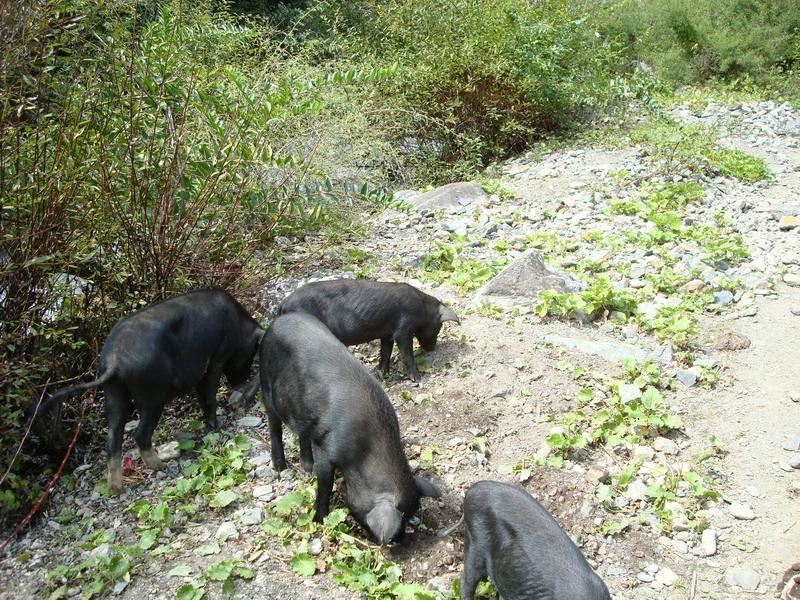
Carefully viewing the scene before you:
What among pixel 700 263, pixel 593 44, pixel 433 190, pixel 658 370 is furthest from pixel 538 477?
pixel 593 44

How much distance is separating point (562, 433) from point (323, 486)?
164 cm

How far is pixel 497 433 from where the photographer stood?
18.1 feet

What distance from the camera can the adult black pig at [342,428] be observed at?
15.1 ft

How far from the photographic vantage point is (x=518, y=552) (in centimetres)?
394

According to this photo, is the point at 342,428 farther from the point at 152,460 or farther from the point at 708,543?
the point at 708,543

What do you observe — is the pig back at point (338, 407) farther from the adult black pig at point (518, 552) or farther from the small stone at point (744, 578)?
the small stone at point (744, 578)

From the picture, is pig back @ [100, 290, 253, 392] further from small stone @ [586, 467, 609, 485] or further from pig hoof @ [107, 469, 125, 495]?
small stone @ [586, 467, 609, 485]

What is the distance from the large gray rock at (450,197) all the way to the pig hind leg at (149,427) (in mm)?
5354

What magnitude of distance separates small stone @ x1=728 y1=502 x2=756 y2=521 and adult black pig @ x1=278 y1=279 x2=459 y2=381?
2630mm

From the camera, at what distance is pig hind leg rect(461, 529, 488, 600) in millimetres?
4180

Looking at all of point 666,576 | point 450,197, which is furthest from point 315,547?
point 450,197

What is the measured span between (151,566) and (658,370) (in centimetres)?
389

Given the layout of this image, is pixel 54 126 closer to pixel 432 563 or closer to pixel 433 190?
pixel 432 563

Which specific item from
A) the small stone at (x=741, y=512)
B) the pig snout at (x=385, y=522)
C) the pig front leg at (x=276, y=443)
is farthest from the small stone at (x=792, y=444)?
the pig front leg at (x=276, y=443)
